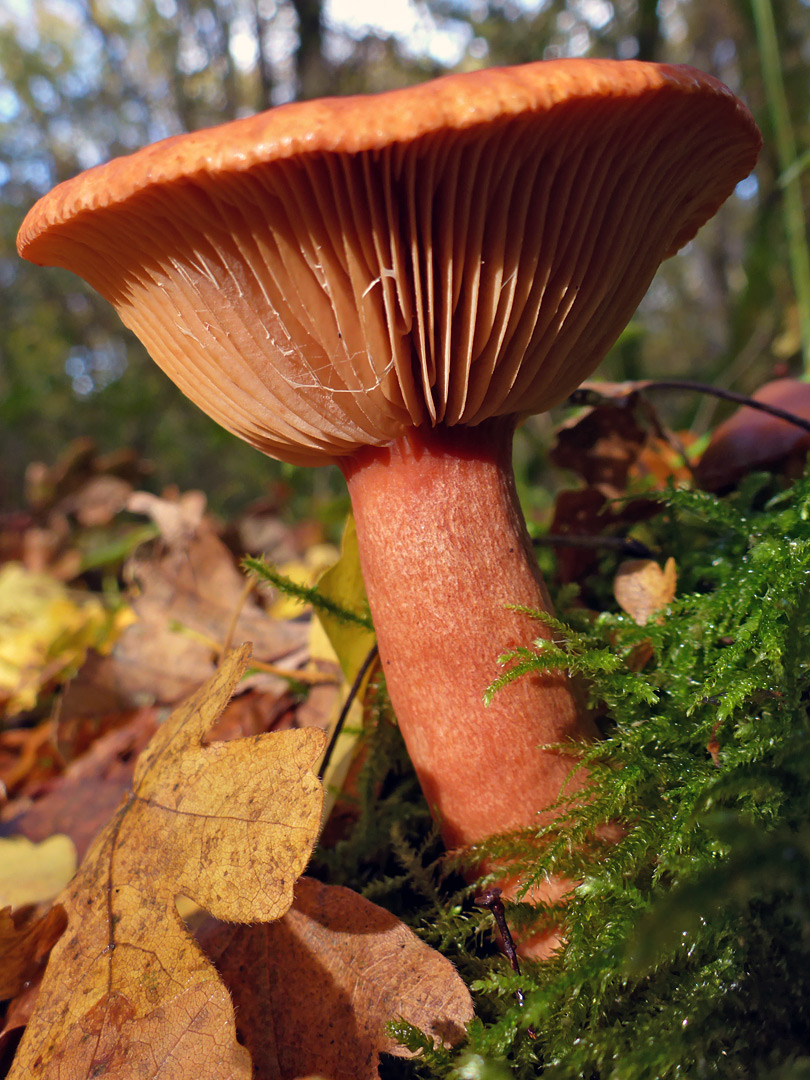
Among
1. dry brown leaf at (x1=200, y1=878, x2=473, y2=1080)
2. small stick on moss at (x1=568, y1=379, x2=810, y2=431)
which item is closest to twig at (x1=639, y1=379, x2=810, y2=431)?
small stick on moss at (x1=568, y1=379, x2=810, y2=431)

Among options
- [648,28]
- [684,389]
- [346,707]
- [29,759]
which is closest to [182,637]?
[29,759]

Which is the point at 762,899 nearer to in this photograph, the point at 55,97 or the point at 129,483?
the point at 129,483

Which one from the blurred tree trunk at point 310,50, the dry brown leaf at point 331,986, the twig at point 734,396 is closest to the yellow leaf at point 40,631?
the dry brown leaf at point 331,986

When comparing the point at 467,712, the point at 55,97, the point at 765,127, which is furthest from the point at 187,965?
the point at 55,97

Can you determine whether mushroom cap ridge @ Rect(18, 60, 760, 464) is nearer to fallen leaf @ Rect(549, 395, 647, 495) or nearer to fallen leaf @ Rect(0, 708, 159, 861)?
fallen leaf @ Rect(549, 395, 647, 495)

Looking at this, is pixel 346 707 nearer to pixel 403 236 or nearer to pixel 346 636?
pixel 346 636
